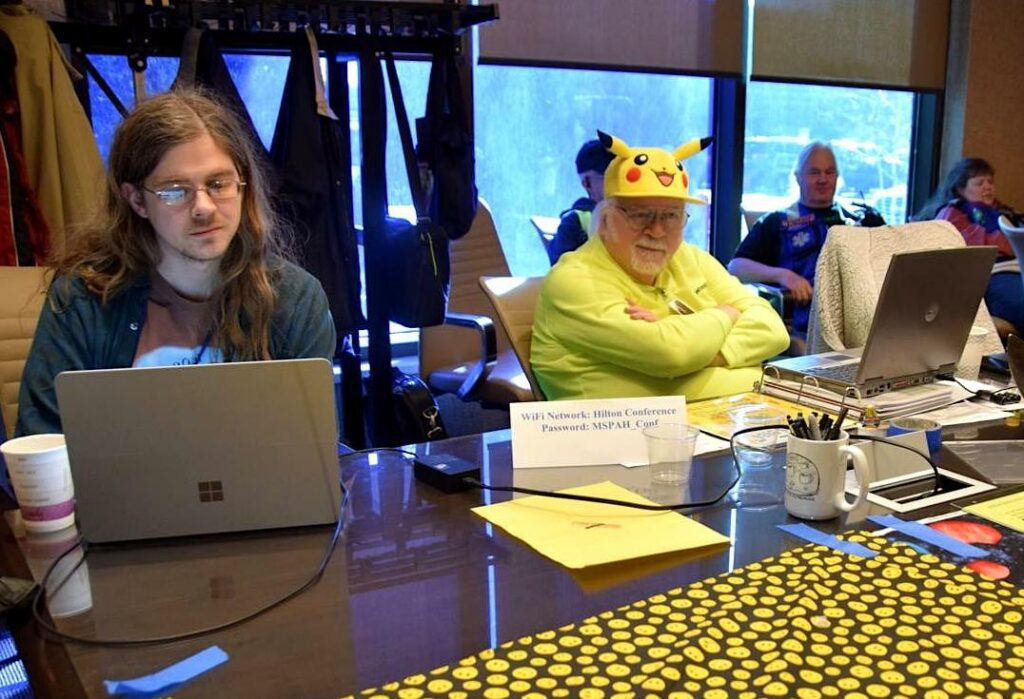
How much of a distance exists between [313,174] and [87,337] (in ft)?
3.75

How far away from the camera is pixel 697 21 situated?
13.4ft

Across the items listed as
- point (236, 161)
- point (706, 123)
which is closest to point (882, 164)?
point (706, 123)

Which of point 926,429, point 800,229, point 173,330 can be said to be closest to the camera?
point 926,429

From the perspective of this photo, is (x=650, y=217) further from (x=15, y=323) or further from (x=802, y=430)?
(x=15, y=323)

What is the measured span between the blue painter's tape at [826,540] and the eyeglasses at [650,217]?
3.83ft

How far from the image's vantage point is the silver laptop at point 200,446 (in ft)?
3.64

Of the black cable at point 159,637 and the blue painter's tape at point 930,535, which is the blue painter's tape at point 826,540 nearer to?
the blue painter's tape at point 930,535

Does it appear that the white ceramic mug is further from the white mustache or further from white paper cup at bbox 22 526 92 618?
the white mustache

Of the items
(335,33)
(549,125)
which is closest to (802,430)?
(335,33)

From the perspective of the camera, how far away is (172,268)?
66.6 inches

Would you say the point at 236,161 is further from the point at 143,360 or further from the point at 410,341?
the point at 410,341

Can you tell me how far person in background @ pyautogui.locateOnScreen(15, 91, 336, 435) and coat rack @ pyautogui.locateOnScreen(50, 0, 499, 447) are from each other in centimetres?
93

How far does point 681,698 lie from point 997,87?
5.37 meters

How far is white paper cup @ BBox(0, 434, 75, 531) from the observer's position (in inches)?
46.4
